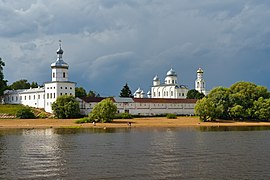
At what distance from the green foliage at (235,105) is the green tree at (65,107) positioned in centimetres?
2552

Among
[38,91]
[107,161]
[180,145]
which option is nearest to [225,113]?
[38,91]

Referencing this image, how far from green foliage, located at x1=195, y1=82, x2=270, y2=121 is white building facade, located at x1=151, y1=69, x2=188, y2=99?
45537mm

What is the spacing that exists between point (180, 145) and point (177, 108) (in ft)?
227

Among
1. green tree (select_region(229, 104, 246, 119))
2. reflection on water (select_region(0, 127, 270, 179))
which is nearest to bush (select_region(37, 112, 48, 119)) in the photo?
green tree (select_region(229, 104, 246, 119))

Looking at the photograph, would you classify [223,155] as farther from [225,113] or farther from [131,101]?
[131,101]

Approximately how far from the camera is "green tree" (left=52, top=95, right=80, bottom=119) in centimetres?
9225

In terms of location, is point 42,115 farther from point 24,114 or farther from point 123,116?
point 123,116

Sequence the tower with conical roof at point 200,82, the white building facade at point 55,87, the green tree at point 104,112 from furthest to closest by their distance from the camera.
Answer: the tower with conical roof at point 200,82 < the white building facade at point 55,87 < the green tree at point 104,112

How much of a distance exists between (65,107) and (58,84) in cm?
1029

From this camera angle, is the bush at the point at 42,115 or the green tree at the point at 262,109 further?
the bush at the point at 42,115

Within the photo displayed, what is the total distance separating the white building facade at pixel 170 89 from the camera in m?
145

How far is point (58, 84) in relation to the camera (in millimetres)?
100750

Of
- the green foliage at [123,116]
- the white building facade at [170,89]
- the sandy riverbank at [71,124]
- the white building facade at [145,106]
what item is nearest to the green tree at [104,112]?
the sandy riverbank at [71,124]

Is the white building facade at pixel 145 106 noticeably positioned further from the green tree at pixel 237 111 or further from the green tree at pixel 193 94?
the green tree at pixel 237 111
